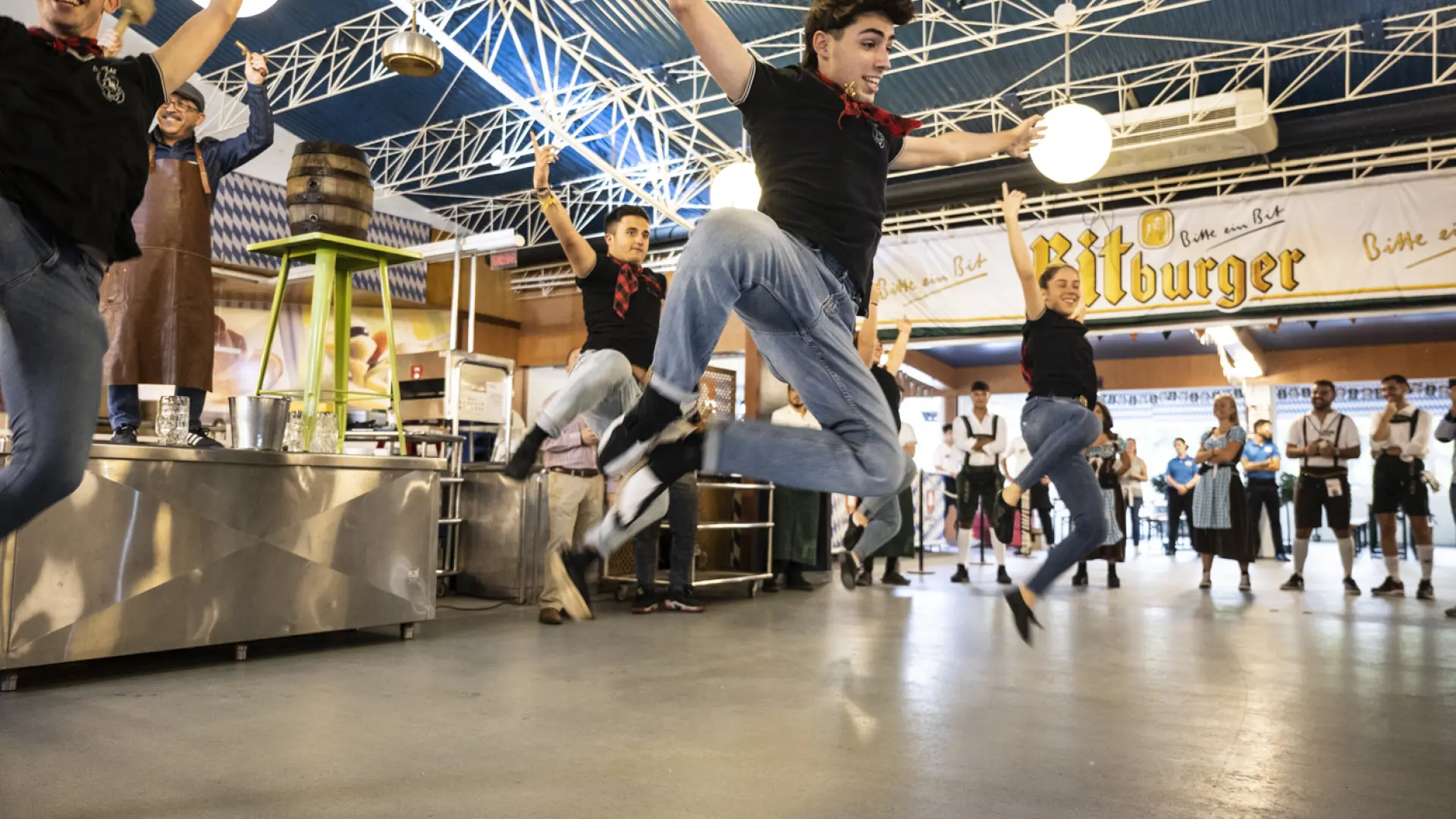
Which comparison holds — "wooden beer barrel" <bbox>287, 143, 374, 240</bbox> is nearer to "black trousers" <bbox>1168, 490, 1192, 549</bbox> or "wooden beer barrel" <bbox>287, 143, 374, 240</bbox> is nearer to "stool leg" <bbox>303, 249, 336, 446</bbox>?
"stool leg" <bbox>303, 249, 336, 446</bbox>

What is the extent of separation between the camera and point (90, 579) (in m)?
3.37

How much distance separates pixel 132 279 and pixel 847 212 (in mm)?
2963

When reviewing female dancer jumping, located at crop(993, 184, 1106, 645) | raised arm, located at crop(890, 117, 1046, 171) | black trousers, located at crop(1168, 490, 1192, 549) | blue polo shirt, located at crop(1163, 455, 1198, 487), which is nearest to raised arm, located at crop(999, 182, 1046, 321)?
female dancer jumping, located at crop(993, 184, 1106, 645)

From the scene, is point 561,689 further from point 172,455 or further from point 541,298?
point 541,298

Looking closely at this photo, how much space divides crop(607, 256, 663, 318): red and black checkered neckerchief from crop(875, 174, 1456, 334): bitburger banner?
6374 millimetres

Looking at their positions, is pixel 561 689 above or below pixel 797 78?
below

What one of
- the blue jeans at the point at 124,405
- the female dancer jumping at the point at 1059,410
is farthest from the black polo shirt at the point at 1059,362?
the blue jeans at the point at 124,405

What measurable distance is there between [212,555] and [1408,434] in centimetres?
825

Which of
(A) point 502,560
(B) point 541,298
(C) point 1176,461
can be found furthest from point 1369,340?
(A) point 502,560

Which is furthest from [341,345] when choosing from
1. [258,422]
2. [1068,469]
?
[1068,469]

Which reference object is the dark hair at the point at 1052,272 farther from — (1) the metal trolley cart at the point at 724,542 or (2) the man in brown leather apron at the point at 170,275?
(2) the man in brown leather apron at the point at 170,275

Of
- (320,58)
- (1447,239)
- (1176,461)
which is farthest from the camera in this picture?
(1176,461)

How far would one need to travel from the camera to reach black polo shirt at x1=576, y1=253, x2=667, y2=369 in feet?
12.1

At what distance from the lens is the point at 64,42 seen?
1.92 metres
